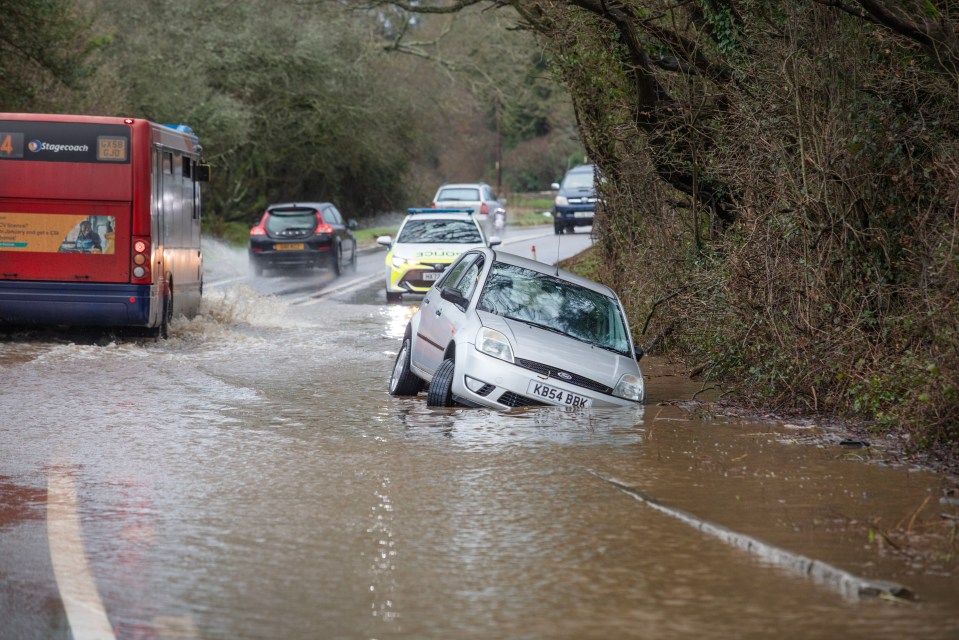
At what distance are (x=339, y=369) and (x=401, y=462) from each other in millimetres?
5786

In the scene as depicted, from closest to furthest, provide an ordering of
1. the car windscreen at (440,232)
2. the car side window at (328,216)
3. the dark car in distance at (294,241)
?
the car windscreen at (440,232) → the dark car in distance at (294,241) → the car side window at (328,216)

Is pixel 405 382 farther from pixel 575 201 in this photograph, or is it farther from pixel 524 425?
pixel 575 201

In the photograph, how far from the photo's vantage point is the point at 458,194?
44.2 m

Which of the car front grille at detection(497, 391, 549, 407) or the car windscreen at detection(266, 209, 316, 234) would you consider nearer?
the car front grille at detection(497, 391, 549, 407)

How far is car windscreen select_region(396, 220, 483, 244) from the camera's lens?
2466 centimetres

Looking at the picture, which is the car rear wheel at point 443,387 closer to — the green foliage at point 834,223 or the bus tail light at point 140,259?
the green foliage at point 834,223

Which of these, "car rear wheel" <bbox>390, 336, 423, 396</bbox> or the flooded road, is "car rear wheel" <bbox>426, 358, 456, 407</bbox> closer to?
the flooded road

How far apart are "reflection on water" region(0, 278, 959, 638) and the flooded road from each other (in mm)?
20

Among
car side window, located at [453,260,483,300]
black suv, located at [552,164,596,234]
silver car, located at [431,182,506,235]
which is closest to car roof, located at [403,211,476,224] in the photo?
car side window, located at [453,260,483,300]

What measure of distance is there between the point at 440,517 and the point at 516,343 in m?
3.90

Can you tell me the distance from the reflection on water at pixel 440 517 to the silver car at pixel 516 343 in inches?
9.0

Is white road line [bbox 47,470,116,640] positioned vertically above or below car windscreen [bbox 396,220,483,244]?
below

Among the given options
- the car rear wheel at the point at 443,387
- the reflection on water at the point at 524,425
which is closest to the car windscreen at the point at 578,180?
the car rear wheel at the point at 443,387

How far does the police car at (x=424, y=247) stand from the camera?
24.2 m
